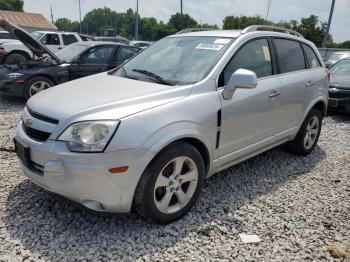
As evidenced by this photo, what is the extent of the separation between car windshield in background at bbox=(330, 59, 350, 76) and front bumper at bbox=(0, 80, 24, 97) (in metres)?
7.51

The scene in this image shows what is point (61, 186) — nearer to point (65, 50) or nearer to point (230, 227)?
point (230, 227)

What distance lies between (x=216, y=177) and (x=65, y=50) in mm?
6413

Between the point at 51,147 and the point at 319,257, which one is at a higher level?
the point at 51,147

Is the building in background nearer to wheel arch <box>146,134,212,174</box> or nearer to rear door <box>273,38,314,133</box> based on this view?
rear door <box>273,38,314,133</box>

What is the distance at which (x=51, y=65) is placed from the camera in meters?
8.01

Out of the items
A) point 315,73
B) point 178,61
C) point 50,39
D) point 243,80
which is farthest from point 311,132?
point 50,39

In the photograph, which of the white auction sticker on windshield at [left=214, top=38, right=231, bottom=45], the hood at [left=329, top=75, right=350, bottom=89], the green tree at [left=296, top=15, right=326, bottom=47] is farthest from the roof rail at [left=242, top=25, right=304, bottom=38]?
the green tree at [left=296, top=15, right=326, bottom=47]

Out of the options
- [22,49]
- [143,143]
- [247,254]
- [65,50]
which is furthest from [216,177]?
[22,49]

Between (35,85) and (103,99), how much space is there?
547cm

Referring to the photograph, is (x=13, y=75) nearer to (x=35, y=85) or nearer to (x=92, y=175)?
(x=35, y=85)

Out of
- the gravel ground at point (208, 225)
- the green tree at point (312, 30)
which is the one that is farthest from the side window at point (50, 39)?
the green tree at point (312, 30)

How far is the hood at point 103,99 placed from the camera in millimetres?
2773

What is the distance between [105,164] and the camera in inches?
103

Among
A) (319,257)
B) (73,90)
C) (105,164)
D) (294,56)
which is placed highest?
(294,56)
